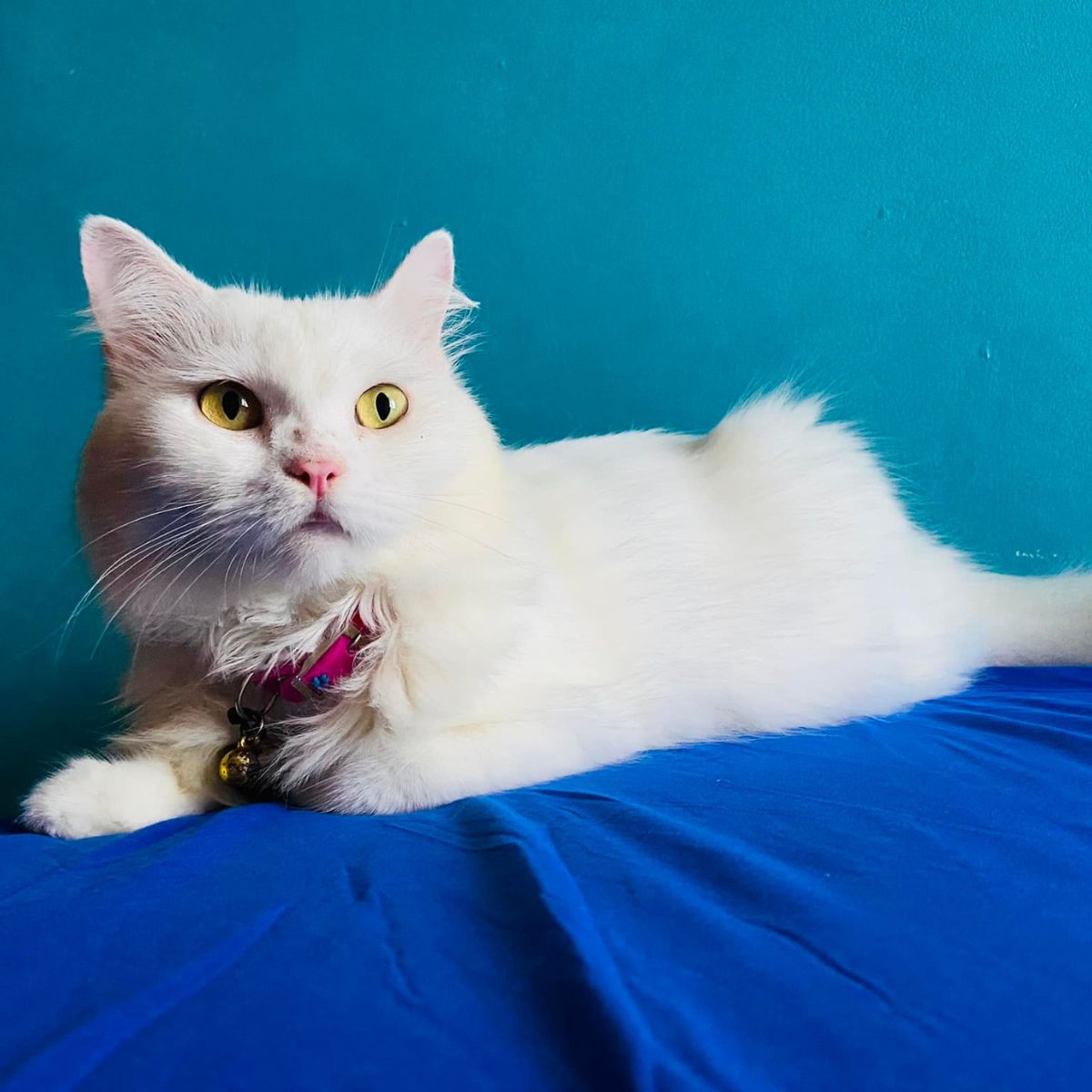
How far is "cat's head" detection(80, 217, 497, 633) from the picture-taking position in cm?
105

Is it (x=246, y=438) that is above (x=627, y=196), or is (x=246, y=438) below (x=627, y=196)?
below

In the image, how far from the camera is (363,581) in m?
1.16

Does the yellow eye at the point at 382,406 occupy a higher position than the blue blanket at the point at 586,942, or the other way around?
the yellow eye at the point at 382,406

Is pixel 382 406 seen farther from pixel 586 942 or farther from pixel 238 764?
pixel 586 942

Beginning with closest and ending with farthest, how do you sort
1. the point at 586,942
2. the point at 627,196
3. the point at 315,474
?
1. the point at 586,942
2. the point at 315,474
3. the point at 627,196

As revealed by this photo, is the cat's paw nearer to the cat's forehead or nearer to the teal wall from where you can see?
the cat's forehead

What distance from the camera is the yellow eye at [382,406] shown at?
1175 mm

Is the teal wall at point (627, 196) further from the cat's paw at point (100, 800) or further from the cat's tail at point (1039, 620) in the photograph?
the cat's paw at point (100, 800)

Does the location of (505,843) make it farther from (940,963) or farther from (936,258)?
(936,258)

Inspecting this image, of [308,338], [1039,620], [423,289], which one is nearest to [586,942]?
[308,338]

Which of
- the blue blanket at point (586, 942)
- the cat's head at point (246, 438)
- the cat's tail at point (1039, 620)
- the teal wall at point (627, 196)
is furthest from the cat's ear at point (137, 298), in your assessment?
the cat's tail at point (1039, 620)

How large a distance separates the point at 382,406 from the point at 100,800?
56cm

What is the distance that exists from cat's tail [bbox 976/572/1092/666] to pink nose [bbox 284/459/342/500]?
1.23 m

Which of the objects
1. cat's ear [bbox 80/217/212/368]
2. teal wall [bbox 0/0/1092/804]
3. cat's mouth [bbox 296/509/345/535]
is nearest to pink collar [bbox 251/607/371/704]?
cat's mouth [bbox 296/509/345/535]
